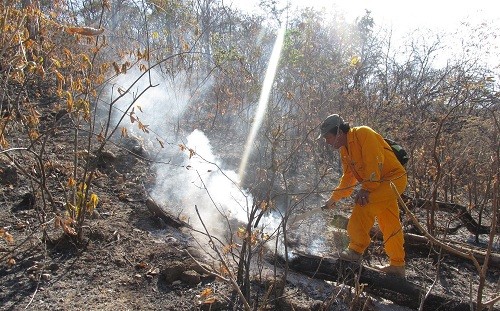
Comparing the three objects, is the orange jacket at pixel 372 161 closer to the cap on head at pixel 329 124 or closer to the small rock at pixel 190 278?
the cap on head at pixel 329 124

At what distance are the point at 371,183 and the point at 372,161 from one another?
0.67 ft

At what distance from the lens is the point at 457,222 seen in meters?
5.70

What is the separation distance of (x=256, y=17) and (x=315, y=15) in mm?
3892

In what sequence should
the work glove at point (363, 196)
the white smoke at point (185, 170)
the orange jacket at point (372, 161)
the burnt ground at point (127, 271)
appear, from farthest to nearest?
the white smoke at point (185, 170), the work glove at point (363, 196), the orange jacket at point (372, 161), the burnt ground at point (127, 271)

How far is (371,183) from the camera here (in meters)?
3.49

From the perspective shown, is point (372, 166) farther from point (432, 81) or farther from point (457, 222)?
point (432, 81)

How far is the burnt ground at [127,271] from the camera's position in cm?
263

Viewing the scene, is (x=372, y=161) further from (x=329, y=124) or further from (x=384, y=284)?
(x=384, y=284)

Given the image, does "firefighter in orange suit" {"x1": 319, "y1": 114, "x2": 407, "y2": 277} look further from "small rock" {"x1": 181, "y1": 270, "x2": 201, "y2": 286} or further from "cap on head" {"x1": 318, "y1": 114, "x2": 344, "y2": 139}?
"small rock" {"x1": 181, "y1": 270, "x2": 201, "y2": 286}

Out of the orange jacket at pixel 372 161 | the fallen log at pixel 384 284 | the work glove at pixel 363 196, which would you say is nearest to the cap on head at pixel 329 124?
the orange jacket at pixel 372 161

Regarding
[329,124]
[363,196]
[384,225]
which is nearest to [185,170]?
[329,124]

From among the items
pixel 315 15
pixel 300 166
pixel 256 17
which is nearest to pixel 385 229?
pixel 300 166

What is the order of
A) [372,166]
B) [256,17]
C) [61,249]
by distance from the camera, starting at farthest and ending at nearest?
[256,17] < [372,166] < [61,249]

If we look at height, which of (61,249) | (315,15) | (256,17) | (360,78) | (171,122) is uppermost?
(256,17)
